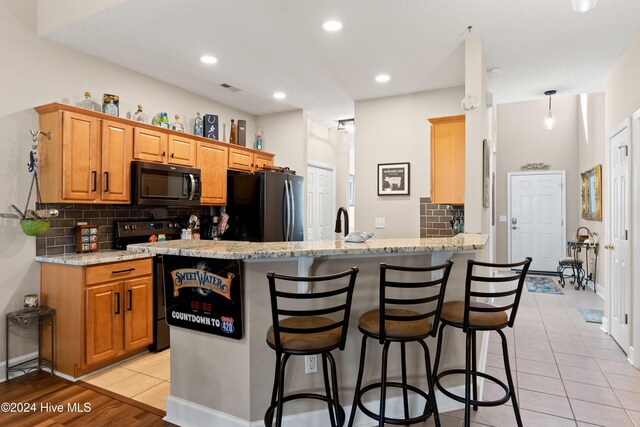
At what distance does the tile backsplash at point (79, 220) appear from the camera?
3033 mm

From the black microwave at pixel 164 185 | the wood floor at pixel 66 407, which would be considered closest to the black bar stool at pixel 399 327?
the wood floor at pixel 66 407

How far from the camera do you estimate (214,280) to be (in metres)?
1.92

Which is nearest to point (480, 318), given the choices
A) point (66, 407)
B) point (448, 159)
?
point (448, 159)

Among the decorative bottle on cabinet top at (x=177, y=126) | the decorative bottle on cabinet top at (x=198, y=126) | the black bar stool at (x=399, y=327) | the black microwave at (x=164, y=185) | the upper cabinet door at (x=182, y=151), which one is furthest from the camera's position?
the decorative bottle on cabinet top at (x=198, y=126)

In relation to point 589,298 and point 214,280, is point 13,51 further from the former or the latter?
point 589,298

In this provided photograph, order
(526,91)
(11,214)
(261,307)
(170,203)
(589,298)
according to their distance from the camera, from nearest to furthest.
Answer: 1. (261,307)
2. (11,214)
3. (170,203)
4. (526,91)
5. (589,298)

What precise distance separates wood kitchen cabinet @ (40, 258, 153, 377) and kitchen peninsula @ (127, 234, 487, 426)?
1.02 metres

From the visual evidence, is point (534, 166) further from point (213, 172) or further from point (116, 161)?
point (116, 161)

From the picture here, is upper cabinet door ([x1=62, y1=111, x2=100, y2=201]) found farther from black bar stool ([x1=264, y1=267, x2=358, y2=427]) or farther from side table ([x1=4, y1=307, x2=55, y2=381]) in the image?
black bar stool ([x1=264, y1=267, x2=358, y2=427])

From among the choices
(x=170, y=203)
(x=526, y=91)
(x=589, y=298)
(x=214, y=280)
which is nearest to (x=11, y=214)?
(x=170, y=203)

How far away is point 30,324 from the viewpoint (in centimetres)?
289

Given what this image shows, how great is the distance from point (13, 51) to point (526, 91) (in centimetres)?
508

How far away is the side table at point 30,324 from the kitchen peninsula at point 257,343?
1408 millimetres

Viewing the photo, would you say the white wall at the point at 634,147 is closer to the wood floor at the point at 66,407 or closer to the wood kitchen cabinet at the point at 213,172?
the wood floor at the point at 66,407
